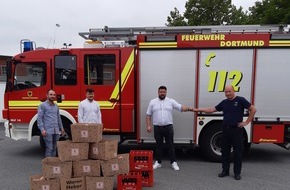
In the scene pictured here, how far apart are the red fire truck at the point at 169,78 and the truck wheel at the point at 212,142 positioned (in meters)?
0.02

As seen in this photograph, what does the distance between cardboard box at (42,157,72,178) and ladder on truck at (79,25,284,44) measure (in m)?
3.44

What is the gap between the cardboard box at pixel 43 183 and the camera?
466 centimetres

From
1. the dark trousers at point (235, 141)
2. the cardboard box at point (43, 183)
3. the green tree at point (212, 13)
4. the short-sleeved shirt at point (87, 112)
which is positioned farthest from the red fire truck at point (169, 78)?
the green tree at point (212, 13)

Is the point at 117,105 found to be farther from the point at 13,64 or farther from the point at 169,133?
the point at 13,64

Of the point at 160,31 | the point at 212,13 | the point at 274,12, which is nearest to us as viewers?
the point at 160,31

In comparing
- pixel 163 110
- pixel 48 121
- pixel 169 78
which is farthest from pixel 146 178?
pixel 169 78

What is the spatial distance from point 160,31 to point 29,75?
3.27 meters

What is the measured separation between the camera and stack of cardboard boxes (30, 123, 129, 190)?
15.7 ft

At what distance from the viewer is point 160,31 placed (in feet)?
23.6

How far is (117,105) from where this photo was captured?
6.96 meters

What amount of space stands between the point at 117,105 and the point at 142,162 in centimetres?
187

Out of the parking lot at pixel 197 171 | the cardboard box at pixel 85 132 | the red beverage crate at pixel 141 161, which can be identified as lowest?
the parking lot at pixel 197 171

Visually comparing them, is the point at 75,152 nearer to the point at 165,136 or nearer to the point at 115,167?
the point at 115,167

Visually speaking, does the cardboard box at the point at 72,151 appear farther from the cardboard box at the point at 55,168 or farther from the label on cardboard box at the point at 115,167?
the label on cardboard box at the point at 115,167
